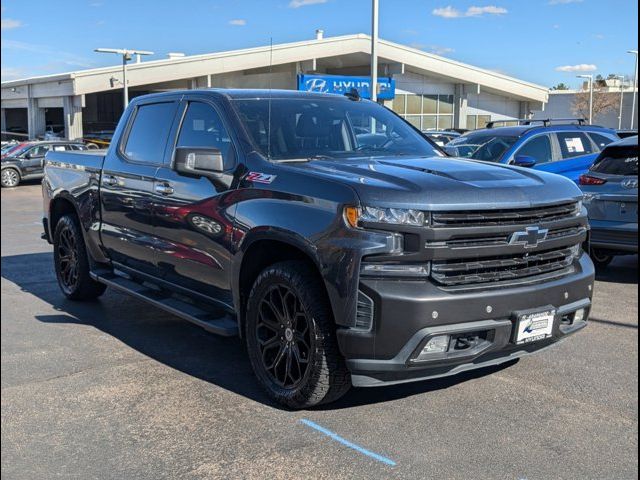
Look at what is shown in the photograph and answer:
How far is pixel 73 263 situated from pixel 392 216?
437cm

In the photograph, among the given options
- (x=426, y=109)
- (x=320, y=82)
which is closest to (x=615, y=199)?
(x=320, y=82)

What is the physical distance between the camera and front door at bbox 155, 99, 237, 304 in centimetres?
459

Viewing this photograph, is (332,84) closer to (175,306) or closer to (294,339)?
(175,306)

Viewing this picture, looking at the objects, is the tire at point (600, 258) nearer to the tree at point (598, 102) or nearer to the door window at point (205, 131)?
the door window at point (205, 131)

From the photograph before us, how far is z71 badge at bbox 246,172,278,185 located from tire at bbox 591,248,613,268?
18.4ft

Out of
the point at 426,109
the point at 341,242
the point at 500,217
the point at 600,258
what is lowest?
the point at 600,258

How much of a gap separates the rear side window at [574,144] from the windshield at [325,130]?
211 inches

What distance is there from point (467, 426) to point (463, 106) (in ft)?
137

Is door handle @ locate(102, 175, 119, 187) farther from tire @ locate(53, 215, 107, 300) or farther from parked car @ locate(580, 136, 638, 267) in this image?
parked car @ locate(580, 136, 638, 267)

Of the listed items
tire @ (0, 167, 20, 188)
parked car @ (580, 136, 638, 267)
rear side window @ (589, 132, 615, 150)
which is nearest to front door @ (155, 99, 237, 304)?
parked car @ (580, 136, 638, 267)

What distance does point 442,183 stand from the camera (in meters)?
3.84

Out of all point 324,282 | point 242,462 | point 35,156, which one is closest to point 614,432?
point 324,282

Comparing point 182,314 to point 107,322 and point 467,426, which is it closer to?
point 107,322

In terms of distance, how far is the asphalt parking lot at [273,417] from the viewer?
11.5ft
